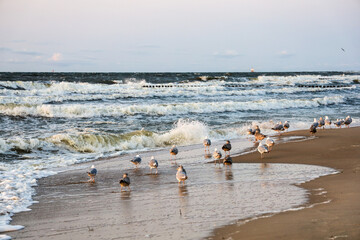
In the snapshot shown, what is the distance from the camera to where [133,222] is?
5738 mm

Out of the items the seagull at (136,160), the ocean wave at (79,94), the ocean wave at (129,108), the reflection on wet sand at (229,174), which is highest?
the ocean wave at (79,94)

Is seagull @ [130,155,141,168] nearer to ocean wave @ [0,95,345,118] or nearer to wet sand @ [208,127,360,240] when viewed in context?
wet sand @ [208,127,360,240]

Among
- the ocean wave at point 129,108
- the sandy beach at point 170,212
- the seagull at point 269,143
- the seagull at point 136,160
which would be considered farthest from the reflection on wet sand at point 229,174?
the ocean wave at point 129,108

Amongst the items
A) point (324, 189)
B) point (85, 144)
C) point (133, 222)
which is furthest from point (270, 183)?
point (85, 144)

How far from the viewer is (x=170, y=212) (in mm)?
6137

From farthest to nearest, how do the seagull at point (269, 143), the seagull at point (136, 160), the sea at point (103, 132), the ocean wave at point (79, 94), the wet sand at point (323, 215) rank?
the ocean wave at point (79, 94), the seagull at point (269, 143), the seagull at point (136, 160), the sea at point (103, 132), the wet sand at point (323, 215)

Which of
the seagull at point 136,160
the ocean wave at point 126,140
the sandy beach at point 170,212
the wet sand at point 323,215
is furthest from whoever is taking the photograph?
the ocean wave at point 126,140

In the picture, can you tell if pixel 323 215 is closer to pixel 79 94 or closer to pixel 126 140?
pixel 126 140

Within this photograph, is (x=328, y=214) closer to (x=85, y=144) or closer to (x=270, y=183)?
(x=270, y=183)

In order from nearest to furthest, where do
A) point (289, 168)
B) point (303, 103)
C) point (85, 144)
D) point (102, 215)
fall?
point (102, 215), point (289, 168), point (85, 144), point (303, 103)

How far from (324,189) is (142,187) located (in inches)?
131

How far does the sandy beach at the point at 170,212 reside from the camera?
4.99 metres

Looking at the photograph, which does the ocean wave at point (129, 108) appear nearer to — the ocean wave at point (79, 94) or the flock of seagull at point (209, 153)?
the ocean wave at point (79, 94)

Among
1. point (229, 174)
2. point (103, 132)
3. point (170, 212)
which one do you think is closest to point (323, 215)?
point (170, 212)
